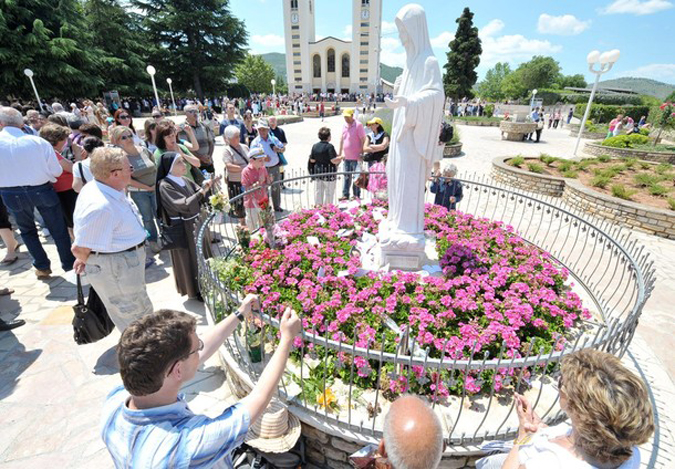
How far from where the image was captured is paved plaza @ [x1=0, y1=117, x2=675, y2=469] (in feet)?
8.63

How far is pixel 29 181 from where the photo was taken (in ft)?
14.0

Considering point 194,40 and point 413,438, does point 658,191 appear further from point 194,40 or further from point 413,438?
point 194,40

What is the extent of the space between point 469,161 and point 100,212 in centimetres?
1343

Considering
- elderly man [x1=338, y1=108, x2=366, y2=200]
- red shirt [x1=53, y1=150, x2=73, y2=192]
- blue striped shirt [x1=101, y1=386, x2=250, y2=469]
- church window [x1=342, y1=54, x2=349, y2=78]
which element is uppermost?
church window [x1=342, y1=54, x2=349, y2=78]

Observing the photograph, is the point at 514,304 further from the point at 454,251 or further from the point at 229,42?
the point at 229,42

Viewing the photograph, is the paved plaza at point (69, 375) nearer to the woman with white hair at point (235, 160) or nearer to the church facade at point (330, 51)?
the woman with white hair at point (235, 160)

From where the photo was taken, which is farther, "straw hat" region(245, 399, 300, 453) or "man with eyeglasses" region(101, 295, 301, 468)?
"straw hat" region(245, 399, 300, 453)

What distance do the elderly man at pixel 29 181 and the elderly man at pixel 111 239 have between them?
2.40m

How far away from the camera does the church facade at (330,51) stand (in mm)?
68312

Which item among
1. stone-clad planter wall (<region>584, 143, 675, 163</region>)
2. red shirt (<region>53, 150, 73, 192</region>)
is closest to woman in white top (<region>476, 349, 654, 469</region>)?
red shirt (<region>53, 150, 73, 192</region>)

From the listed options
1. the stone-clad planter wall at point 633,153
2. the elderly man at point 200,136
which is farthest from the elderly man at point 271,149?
the stone-clad planter wall at point 633,153

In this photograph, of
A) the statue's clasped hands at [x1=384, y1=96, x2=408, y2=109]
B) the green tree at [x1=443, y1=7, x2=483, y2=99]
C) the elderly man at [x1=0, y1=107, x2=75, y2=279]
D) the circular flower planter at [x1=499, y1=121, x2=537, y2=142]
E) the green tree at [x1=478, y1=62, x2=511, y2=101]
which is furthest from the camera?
the green tree at [x1=478, y1=62, x2=511, y2=101]

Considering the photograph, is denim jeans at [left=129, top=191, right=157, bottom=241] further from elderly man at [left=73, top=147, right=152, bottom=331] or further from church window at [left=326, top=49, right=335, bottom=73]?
church window at [left=326, top=49, right=335, bottom=73]

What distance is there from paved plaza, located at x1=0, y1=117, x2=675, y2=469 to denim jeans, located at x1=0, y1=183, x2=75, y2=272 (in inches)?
15.4
